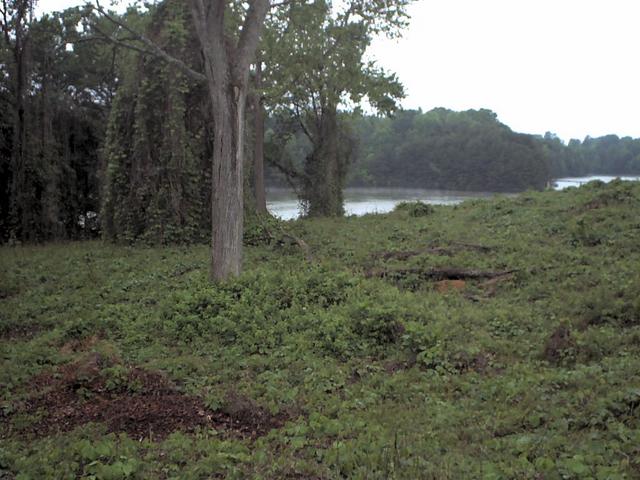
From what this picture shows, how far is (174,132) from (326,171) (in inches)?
512

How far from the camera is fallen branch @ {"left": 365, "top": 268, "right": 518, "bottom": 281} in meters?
10.7

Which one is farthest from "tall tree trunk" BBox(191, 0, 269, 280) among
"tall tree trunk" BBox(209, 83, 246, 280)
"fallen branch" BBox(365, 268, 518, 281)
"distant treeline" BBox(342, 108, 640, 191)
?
"distant treeline" BBox(342, 108, 640, 191)

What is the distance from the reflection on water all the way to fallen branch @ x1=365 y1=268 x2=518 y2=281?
17368 millimetres

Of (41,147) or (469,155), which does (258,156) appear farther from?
(469,155)

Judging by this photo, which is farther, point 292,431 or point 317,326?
point 317,326

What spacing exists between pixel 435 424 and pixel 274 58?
1868 centimetres

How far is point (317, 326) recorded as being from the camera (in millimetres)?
7875

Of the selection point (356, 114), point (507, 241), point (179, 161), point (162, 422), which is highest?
point (356, 114)

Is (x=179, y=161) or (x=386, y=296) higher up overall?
(x=179, y=161)

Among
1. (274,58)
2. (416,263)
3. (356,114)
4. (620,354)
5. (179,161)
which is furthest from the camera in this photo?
(356,114)

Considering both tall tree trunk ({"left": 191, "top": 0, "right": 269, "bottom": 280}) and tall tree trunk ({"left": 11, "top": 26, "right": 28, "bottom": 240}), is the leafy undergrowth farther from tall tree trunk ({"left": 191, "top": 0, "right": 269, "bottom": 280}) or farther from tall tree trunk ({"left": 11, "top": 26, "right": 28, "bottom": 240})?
tall tree trunk ({"left": 11, "top": 26, "right": 28, "bottom": 240})

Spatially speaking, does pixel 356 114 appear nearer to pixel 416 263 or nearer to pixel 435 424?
pixel 416 263

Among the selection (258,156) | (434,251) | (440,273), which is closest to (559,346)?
(440,273)

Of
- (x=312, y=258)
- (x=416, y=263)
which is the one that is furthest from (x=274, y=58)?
(x=416, y=263)
